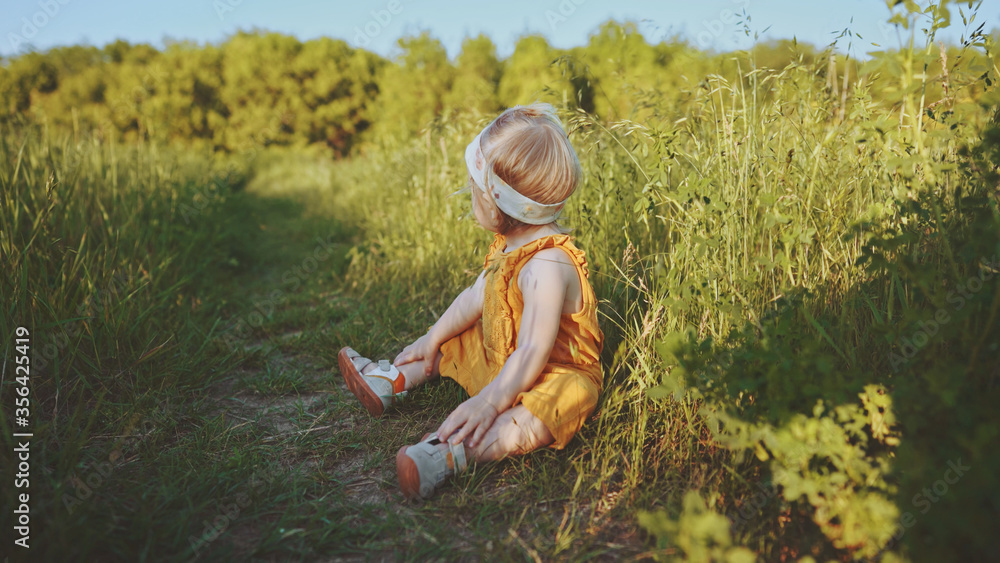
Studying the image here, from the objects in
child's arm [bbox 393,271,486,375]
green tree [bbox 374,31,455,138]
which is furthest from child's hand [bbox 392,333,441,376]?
green tree [bbox 374,31,455,138]

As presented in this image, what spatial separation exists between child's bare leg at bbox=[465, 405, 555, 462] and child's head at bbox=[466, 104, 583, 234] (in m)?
0.62

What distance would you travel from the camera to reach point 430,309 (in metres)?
2.78

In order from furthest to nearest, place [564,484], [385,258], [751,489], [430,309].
A: [385,258] < [430,309] < [564,484] < [751,489]

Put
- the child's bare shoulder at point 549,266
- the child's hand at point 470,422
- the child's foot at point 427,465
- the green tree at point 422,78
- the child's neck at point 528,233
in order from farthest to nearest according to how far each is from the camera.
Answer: the green tree at point 422,78 → the child's neck at point 528,233 → the child's bare shoulder at point 549,266 → the child's hand at point 470,422 → the child's foot at point 427,465

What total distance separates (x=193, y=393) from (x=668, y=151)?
6.34ft

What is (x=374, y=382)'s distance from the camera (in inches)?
76.7

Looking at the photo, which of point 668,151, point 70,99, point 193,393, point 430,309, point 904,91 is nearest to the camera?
point 904,91

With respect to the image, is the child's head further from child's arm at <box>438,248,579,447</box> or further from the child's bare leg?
the child's bare leg

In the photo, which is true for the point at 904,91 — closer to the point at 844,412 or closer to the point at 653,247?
the point at 844,412

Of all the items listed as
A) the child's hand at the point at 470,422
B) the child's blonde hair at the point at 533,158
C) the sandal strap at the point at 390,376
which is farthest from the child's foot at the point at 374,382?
the child's blonde hair at the point at 533,158

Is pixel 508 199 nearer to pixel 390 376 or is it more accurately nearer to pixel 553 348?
pixel 553 348

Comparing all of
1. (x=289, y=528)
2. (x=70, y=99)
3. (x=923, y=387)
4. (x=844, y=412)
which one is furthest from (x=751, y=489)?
(x=70, y=99)

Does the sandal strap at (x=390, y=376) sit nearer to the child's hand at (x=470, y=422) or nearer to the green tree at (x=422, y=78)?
the child's hand at (x=470, y=422)

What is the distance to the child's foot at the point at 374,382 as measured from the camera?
1924 mm
